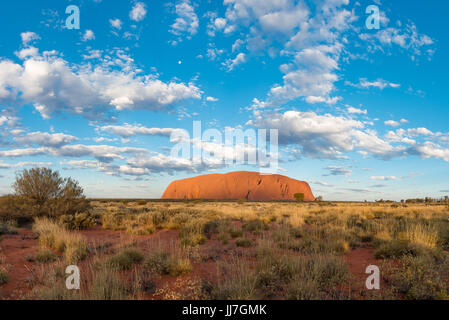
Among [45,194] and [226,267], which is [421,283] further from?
[45,194]

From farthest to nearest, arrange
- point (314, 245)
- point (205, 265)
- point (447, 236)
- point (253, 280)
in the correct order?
point (447, 236) → point (314, 245) → point (205, 265) → point (253, 280)

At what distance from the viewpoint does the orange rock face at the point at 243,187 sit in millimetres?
104875

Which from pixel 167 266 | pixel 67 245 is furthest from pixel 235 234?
pixel 67 245

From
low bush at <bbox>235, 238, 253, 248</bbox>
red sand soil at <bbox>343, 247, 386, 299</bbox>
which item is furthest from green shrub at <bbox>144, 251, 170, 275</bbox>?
red sand soil at <bbox>343, 247, 386, 299</bbox>

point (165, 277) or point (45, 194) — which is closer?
point (165, 277)

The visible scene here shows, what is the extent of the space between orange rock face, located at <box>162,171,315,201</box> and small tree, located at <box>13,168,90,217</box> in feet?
292

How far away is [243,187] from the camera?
108m

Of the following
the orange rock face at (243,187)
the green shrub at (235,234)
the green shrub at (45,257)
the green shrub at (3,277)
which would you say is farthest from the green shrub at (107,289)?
the orange rock face at (243,187)

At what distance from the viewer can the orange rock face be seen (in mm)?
104875

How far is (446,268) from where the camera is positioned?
18.1 feet

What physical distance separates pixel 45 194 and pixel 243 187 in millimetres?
96690
